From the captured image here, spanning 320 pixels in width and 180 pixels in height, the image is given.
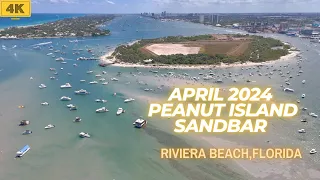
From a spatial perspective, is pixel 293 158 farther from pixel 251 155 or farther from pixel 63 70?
pixel 63 70

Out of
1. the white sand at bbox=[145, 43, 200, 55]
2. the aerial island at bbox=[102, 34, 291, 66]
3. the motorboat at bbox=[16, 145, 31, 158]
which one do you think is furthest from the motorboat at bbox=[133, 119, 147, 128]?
the white sand at bbox=[145, 43, 200, 55]

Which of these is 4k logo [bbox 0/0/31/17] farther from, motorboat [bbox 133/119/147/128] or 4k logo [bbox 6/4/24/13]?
motorboat [bbox 133/119/147/128]

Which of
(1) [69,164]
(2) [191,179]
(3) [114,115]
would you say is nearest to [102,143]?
(1) [69,164]

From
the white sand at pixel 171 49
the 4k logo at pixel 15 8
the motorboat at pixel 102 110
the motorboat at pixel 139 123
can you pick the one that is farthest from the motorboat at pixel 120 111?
the white sand at pixel 171 49

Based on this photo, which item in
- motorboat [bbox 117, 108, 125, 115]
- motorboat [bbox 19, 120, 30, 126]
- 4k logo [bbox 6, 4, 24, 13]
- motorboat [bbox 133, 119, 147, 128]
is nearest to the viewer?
4k logo [bbox 6, 4, 24, 13]

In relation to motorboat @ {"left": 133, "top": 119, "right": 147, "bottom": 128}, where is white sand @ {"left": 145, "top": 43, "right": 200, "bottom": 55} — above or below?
above

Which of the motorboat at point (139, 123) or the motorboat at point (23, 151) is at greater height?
the motorboat at point (139, 123)

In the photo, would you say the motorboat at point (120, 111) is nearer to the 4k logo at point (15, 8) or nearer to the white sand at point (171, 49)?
the 4k logo at point (15, 8)

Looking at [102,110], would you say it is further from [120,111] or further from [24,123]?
[24,123]
